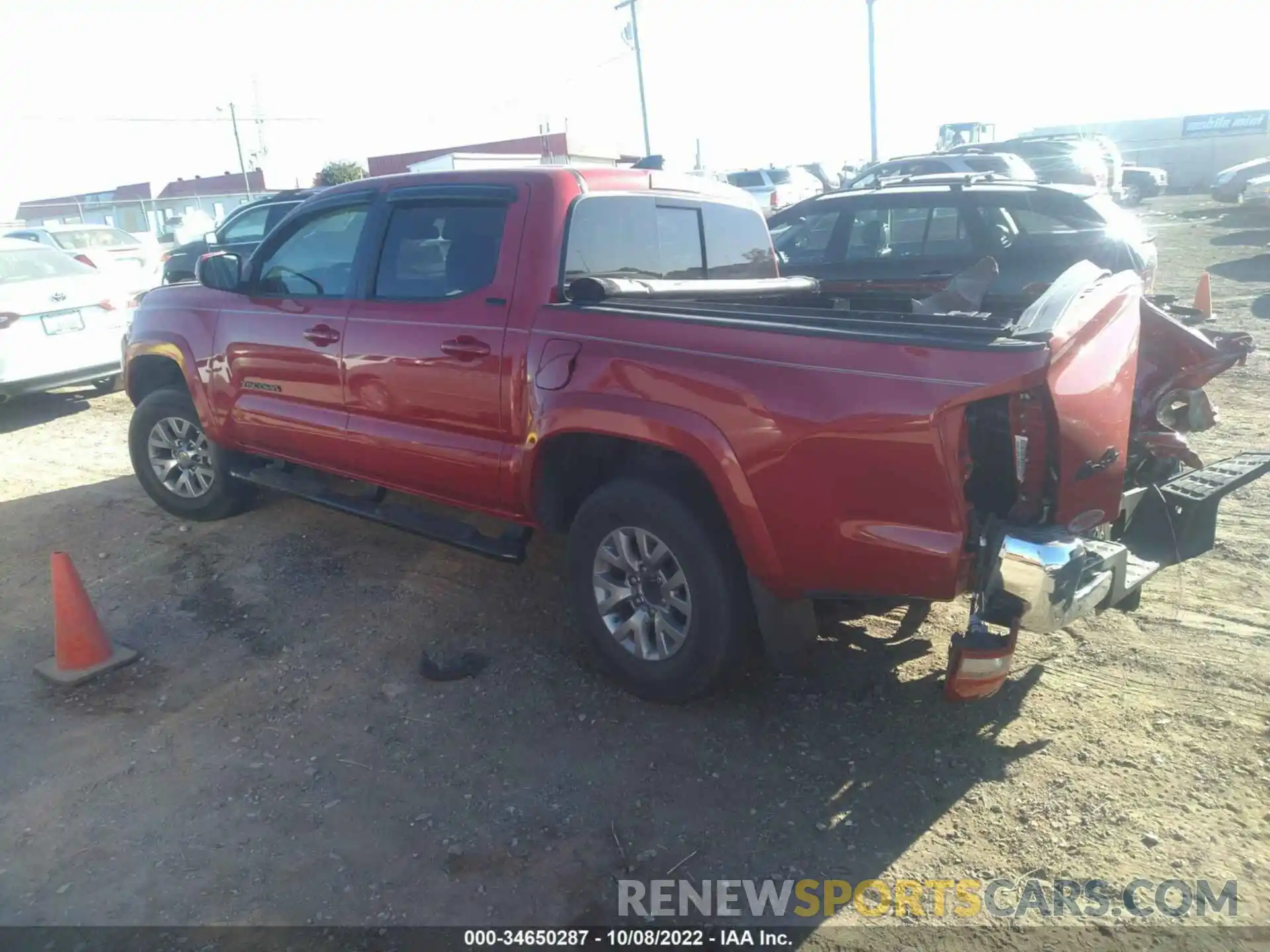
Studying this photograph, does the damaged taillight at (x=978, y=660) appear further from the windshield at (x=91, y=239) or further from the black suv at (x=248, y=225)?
the windshield at (x=91, y=239)

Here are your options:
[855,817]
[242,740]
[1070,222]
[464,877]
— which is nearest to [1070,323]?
[855,817]

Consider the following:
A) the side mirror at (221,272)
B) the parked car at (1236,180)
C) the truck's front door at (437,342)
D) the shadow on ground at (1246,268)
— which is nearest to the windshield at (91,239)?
the side mirror at (221,272)

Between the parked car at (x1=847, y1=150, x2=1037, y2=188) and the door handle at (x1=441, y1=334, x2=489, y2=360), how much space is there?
11832 mm

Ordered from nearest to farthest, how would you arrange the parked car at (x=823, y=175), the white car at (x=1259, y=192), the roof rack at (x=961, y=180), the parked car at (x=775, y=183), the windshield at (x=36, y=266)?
the roof rack at (x=961, y=180) < the windshield at (x=36, y=266) < the white car at (x=1259, y=192) < the parked car at (x=775, y=183) < the parked car at (x=823, y=175)

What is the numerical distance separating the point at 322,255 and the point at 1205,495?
4157mm

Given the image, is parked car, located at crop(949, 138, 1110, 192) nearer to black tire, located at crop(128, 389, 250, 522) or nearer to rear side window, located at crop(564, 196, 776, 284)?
rear side window, located at crop(564, 196, 776, 284)

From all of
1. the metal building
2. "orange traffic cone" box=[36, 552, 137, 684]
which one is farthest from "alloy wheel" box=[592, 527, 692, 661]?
the metal building

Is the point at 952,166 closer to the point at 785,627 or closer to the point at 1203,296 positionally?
the point at 1203,296

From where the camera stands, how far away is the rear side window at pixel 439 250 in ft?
13.1

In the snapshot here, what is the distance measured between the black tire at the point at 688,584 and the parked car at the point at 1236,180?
2768cm

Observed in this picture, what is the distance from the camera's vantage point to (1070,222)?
700cm

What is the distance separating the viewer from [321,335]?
181 inches

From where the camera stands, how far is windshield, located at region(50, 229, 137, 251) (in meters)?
15.0

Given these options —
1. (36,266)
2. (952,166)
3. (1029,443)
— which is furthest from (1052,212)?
(36,266)
